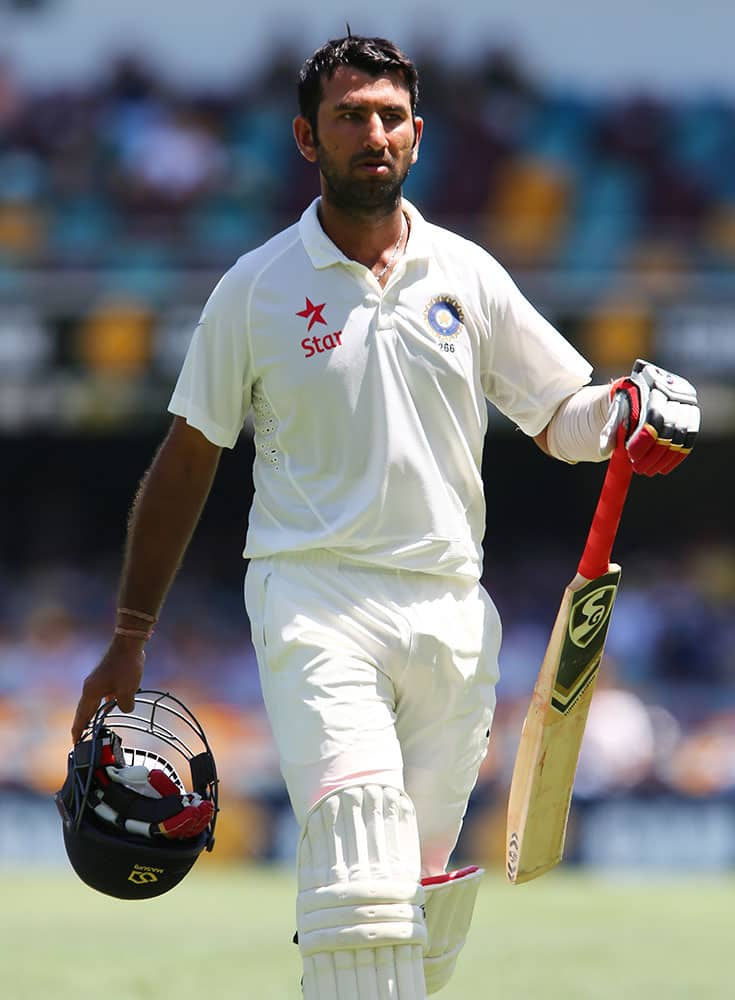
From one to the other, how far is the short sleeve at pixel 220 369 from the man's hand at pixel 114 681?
454mm

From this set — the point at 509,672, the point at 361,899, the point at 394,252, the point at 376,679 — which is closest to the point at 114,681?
the point at 376,679

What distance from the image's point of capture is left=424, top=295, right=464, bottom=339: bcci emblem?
369 centimetres

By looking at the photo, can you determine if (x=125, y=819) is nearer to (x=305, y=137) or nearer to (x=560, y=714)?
(x=560, y=714)

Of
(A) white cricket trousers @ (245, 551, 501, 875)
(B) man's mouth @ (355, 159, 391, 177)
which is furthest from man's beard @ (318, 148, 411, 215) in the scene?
(A) white cricket trousers @ (245, 551, 501, 875)

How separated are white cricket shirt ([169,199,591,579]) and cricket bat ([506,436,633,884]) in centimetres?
27

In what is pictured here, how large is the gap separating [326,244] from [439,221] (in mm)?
10320

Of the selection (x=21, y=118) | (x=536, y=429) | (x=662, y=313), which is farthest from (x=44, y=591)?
(x=536, y=429)

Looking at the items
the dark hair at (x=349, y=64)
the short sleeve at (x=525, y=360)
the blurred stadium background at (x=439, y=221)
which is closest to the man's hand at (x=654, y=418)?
the short sleeve at (x=525, y=360)

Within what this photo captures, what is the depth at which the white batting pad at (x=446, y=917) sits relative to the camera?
146 inches

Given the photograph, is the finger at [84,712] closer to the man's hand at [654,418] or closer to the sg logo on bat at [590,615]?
the sg logo on bat at [590,615]

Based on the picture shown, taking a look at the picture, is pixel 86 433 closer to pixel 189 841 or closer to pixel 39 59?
pixel 39 59

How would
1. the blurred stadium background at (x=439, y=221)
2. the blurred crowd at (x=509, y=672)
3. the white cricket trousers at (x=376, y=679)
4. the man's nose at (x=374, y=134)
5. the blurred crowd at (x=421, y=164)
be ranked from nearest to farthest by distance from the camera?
the white cricket trousers at (x=376, y=679) → the man's nose at (x=374, y=134) → the blurred crowd at (x=509, y=672) → the blurred stadium background at (x=439, y=221) → the blurred crowd at (x=421, y=164)

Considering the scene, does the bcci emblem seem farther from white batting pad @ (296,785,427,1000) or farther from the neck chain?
white batting pad @ (296,785,427,1000)

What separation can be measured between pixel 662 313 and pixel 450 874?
9108 mm
